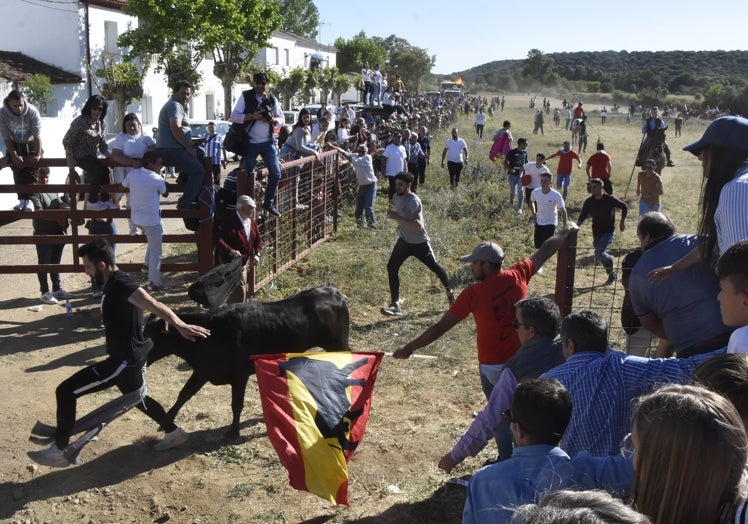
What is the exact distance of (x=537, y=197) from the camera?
11.3 meters

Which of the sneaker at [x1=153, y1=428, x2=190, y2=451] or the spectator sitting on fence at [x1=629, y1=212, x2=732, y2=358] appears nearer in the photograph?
the spectator sitting on fence at [x1=629, y1=212, x2=732, y2=358]

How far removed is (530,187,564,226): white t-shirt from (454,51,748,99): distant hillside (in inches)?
3108

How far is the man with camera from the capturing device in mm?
9781

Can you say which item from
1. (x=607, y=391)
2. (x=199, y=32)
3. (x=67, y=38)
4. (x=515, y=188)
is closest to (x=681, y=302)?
(x=607, y=391)

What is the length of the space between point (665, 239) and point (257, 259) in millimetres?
5448

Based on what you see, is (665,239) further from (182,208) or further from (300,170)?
(300,170)

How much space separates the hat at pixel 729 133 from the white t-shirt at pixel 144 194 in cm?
641

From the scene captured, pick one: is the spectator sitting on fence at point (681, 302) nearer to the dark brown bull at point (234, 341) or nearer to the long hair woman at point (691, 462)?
the long hair woman at point (691, 462)

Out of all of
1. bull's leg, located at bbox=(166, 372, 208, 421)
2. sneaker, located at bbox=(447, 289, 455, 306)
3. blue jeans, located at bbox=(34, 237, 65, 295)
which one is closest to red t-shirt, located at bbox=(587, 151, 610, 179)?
sneaker, located at bbox=(447, 289, 455, 306)

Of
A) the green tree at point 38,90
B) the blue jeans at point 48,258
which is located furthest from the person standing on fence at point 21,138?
the green tree at point 38,90

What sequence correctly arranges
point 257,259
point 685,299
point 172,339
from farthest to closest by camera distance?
point 257,259 → point 172,339 → point 685,299

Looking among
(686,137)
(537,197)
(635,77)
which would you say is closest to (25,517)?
(537,197)

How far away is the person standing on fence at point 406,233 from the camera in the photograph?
368 inches

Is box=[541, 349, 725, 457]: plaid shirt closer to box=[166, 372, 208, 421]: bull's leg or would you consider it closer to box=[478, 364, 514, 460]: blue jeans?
box=[478, 364, 514, 460]: blue jeans
